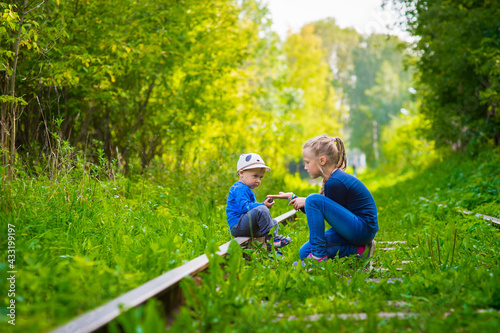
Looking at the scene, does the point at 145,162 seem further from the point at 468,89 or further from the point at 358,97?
the point at 358,97

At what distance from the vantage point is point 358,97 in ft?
180

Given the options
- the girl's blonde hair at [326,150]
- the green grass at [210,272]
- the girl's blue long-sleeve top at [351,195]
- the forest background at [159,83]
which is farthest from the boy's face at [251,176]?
the forest background at [159,83]

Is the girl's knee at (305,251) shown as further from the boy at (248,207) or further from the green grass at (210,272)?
the boy at (248,207)

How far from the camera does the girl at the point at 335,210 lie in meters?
3.73

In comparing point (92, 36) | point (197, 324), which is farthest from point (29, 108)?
point (197, 324)

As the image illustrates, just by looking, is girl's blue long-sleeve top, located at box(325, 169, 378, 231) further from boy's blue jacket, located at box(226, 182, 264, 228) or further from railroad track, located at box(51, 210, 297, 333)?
railroad track, located at box(51, 210, 297, 333)

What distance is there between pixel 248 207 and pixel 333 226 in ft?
3.29

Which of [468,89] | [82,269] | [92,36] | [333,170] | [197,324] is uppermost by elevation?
[92,36]

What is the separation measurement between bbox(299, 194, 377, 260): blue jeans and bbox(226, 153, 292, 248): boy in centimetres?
Result: 62

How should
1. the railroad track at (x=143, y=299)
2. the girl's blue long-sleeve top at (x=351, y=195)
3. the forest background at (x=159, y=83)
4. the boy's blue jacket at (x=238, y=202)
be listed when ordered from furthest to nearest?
the forest background at (x=159, y=83)
the boy's blue jacket at (x=238, y=202)
the girl's blue long-sleeve top at (x=351, y=195)
the railroad track at (x=143, y=299)

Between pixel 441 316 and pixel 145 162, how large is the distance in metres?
7.15

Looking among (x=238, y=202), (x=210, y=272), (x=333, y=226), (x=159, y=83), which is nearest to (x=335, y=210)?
Answer: (x=333, y=226)

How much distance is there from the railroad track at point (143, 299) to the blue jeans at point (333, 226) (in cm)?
116

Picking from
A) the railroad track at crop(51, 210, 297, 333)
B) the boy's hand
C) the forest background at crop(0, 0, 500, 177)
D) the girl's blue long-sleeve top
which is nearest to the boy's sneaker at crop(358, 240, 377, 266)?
the girl's blue long-sleeve top
